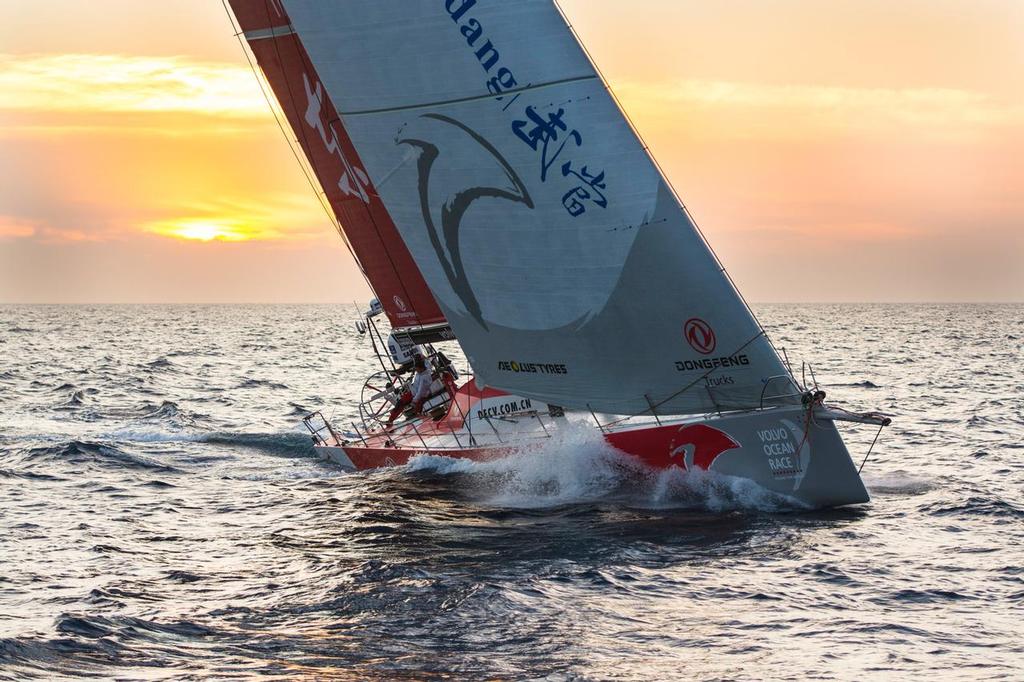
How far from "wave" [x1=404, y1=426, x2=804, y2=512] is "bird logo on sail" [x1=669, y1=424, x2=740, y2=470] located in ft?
0.39

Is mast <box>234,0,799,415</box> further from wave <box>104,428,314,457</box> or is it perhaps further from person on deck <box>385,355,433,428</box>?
wave <box>104,428,314,457</box>

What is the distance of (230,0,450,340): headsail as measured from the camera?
16.3 meters

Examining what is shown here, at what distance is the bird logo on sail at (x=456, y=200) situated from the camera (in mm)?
12062

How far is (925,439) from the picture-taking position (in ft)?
59.2

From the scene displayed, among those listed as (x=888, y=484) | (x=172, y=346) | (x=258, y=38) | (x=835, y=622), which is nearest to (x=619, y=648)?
(x=835, y=622)

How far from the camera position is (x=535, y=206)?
11984 mm

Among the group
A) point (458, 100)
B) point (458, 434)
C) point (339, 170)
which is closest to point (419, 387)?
point (458, 434)

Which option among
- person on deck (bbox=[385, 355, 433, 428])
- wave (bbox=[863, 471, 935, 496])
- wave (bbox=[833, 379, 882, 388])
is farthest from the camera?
wave (bbox=[833, 379, 882, 388])

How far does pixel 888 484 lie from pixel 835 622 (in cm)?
601

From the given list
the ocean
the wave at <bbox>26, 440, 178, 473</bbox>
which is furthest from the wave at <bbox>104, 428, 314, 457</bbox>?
the wave at <bbox>26, 440, 178, 473</bbox>

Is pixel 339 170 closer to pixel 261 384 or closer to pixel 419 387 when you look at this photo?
pixel 419 387

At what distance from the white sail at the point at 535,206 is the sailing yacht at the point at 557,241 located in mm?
16

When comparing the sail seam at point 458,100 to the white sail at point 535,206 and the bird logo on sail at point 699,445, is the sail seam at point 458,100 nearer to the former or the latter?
the white sail at point 535,206

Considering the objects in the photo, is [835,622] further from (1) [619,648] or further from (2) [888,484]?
(2) [888,484]
